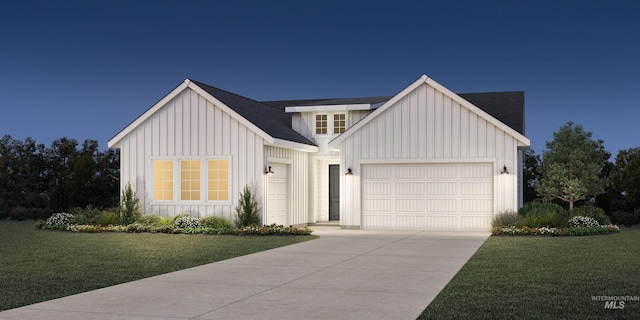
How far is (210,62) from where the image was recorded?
44812 millimetres

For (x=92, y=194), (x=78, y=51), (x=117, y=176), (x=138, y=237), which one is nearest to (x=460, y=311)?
(x=138, y=237)

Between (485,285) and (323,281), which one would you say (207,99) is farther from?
(485,285)

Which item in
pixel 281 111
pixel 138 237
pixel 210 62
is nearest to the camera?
pixel 138 237

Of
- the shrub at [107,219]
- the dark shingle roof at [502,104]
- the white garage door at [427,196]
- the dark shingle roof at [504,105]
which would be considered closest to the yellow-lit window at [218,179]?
the shrub at [107,219]

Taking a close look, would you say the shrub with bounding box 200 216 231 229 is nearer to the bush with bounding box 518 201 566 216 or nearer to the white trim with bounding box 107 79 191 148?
the white trim with bounding box 107 79 191 148

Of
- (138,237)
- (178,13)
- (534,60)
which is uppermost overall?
(178,13)

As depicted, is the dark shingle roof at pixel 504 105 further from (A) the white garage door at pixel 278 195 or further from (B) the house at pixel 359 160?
(A) the white garage door at pixel 278 195

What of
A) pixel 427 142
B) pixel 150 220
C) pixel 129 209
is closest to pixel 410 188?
pixel 427 142

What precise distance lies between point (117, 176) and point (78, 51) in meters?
10.7

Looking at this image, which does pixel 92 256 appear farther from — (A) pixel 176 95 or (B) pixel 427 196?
(B) pixel 427 196

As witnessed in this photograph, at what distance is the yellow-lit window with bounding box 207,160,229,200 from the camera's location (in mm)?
21953

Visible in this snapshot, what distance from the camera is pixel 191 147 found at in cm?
2231

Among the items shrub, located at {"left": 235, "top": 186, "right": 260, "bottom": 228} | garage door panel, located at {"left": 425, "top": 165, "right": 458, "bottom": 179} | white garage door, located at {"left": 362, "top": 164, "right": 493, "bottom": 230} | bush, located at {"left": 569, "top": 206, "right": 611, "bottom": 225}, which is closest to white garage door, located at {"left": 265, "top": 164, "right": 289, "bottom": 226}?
shrub, located at {"left": 235, "top": 186, "right": 260, "bottom": 228}

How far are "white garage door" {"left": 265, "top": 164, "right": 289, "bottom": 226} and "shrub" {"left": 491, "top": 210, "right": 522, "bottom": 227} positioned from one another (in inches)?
279
